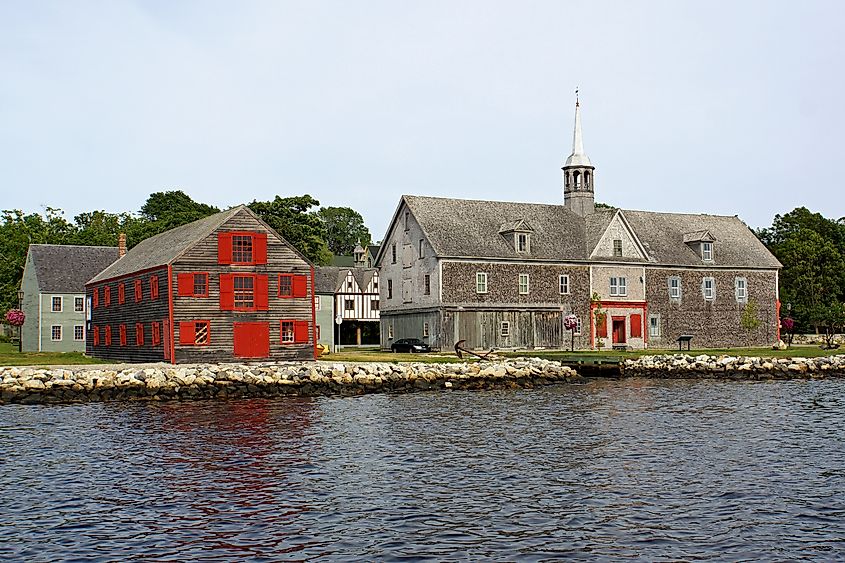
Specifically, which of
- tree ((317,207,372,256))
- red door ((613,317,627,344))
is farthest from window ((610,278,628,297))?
tree ((317,207,372,256))

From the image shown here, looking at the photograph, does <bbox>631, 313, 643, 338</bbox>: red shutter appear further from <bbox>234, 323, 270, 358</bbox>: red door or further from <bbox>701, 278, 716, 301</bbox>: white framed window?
<bbox>234, 323, 270, 358</bbox>: red door

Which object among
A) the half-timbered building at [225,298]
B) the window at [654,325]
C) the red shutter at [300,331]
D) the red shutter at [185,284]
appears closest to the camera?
the red shutter at [185,284]

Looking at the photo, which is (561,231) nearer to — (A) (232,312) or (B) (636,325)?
(B) (636,325)

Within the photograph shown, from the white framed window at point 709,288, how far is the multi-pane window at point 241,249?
35.7 metres

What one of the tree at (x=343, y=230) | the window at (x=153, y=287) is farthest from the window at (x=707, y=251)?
the tree at (x=343, y=230)

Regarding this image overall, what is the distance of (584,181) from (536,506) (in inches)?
2048

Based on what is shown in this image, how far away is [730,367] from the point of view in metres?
48.7

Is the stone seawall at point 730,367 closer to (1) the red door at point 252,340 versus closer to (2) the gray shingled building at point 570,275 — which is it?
(2) the gray shingled building at point 570,275

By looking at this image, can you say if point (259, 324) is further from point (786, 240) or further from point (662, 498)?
point (786, 240)

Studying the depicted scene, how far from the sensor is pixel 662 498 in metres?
17.5

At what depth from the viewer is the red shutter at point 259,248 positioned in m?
45.5

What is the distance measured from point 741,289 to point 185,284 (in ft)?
140

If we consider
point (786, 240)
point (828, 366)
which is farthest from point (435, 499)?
point (786, 240)

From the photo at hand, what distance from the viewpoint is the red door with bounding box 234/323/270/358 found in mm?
44844
